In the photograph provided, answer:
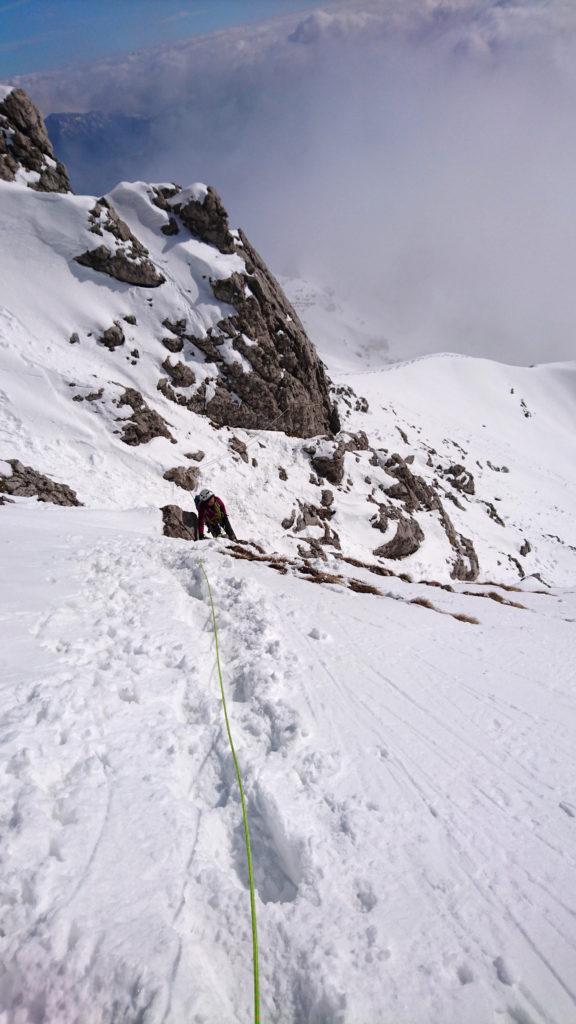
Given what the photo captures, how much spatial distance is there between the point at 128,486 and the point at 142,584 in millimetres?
10532

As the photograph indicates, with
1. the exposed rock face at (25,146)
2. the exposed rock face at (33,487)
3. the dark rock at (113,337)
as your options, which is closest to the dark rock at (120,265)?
the dark rock at (113,337)

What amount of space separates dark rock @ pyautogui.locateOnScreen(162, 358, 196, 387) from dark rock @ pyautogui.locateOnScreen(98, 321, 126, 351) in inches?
94.4

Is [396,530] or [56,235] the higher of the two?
[56,235]

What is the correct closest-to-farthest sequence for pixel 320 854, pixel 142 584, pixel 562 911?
pixel 562 911
pixel 320 854
pixel 142 584

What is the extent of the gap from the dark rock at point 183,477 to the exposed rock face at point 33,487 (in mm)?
4920

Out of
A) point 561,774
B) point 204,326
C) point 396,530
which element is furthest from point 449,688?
point 204,326

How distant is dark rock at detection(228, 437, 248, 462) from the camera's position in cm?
2258

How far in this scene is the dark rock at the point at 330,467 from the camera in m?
24.1

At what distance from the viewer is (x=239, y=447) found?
22.9 m

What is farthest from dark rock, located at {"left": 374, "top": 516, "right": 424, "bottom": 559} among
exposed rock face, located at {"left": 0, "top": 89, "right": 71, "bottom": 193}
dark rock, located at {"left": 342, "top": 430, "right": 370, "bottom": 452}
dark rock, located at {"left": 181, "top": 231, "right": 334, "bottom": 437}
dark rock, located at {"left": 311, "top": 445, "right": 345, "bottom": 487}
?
exposed rock face, located at {"left": 0, "top": 89, "right": 71, "bottom": 193}

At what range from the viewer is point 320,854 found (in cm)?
308

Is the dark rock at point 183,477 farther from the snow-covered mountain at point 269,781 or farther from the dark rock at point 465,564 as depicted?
the dark rock at point 465,564

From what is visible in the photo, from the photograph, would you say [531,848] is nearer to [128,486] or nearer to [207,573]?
[207,573]

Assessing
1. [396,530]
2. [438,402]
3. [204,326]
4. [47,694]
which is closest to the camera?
[47,694]
